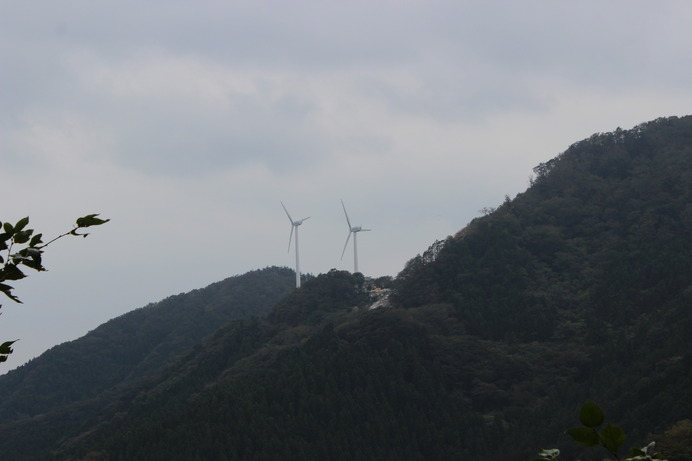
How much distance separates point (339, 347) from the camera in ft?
284

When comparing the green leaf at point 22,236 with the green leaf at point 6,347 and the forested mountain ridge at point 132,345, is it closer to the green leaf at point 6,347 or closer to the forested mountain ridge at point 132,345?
the green leaf at point 6,347

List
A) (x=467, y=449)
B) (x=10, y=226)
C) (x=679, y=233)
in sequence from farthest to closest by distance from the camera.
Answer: (x=679, y=233) < (x=467, y=449) < (x=10, y=226)

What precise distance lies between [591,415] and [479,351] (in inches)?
3217

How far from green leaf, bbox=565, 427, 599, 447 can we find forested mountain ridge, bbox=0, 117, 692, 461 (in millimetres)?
42883

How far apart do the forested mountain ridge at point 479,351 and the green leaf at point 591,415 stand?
141 feet

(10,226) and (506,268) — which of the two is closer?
(10,226)

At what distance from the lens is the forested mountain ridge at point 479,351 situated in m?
68.0

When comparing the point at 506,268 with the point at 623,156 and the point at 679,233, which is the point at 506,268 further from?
the point at 623,156

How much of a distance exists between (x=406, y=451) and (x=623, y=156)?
65964 mm

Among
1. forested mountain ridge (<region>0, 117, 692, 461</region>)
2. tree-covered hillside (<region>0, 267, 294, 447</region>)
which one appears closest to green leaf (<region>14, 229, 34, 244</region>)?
forested mountain ridge (<region>0, 117, 692, 461</region>)

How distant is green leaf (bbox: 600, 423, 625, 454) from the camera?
3.76m

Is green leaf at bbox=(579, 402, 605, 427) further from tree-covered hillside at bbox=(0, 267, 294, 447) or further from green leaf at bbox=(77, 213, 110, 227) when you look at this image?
tree-covered hillside at bbox=(0, 267, 294, 447)

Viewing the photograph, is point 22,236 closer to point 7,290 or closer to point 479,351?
point 7,290

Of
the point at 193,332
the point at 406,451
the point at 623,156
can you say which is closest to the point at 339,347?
the point at 406,451
